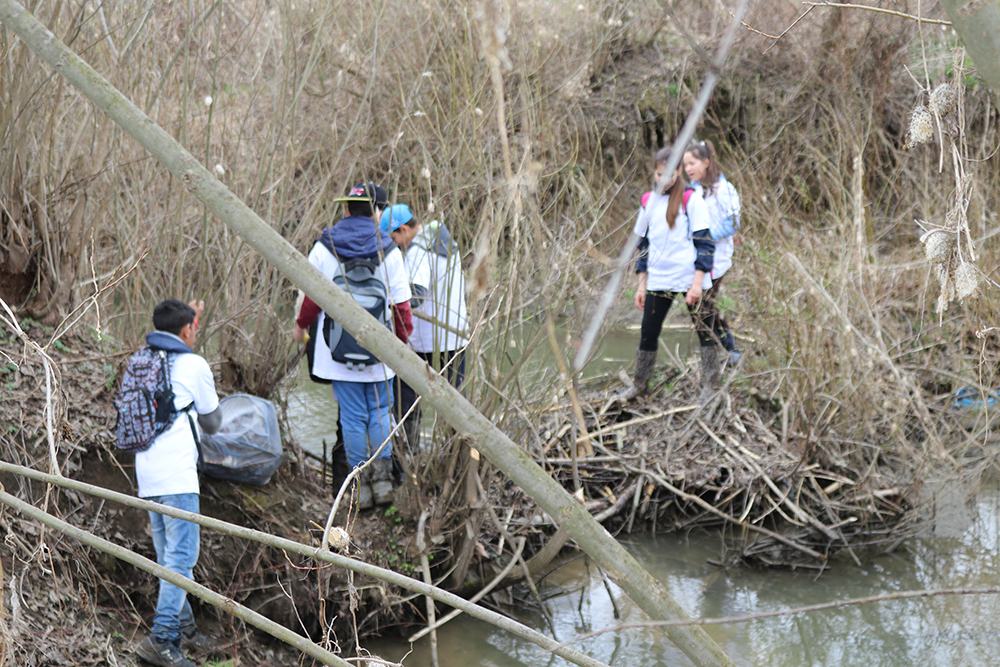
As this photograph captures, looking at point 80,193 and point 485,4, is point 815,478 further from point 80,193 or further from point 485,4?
point 485,4

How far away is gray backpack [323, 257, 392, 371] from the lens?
4.30 m

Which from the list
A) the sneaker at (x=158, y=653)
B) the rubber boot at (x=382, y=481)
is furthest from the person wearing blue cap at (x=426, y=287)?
the sneaker at (x=158, y=653)

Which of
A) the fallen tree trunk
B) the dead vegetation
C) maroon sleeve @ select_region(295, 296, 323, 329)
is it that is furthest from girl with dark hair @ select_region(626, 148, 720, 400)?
the fallen tree trunk

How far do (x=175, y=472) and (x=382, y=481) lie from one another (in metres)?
1.34

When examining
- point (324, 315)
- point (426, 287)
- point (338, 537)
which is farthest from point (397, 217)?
point (338, 537)

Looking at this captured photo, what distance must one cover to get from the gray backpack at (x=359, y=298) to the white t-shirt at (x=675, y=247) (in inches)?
84.5

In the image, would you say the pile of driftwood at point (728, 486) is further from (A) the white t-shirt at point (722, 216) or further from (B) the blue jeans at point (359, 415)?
(A) the white t-shirt at point (722, 216)

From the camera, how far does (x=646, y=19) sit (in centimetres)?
1144

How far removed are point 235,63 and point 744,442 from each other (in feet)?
13.8

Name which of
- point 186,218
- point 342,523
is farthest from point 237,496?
point 186,218

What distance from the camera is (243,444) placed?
4453 millimetres

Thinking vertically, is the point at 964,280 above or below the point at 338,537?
above

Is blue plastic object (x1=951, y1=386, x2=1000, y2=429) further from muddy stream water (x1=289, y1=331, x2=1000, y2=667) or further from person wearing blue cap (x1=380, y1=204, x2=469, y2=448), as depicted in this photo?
person wearing blue cap (x1=380, y1=204, x2=469, y2=448)

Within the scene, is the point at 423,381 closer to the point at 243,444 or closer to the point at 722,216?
the point at 243,444
